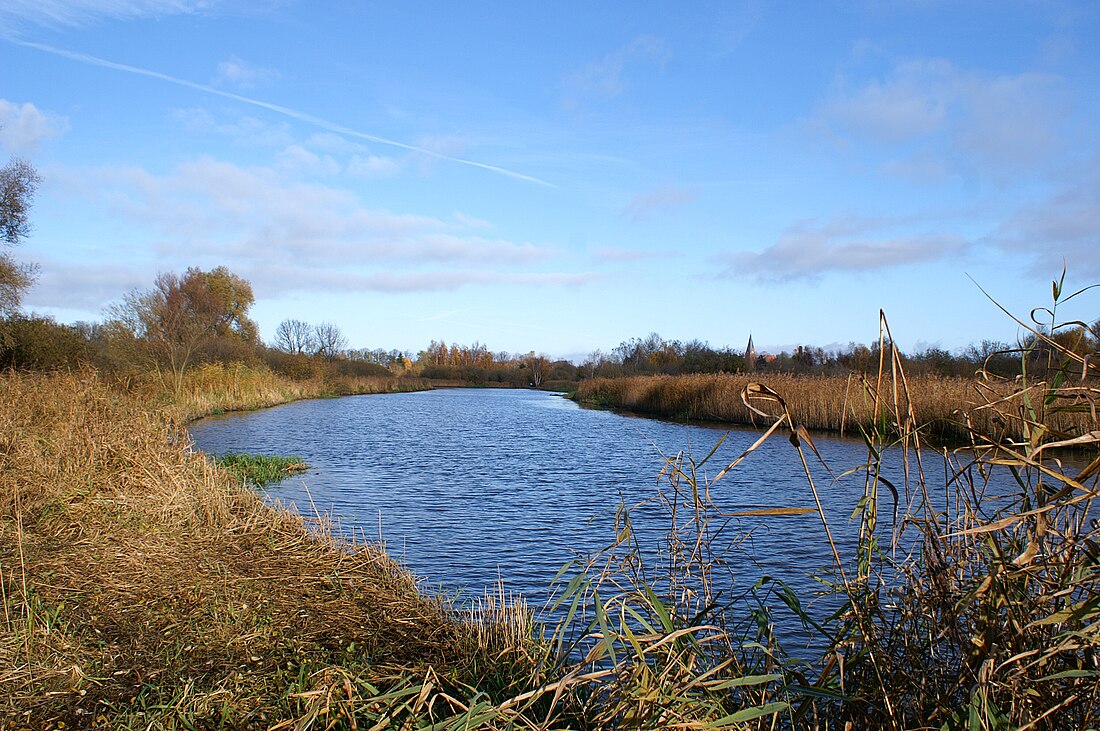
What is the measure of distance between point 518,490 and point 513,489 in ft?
0.42

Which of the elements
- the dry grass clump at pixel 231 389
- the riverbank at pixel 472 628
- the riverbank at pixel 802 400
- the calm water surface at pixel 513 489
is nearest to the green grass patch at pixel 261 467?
the calm water surface at pixel 513 489

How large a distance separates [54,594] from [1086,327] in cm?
577

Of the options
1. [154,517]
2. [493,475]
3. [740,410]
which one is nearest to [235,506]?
[154,517]

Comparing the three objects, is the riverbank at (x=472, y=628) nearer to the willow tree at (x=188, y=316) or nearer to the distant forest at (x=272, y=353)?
the distant forest at (x=272, y=353)

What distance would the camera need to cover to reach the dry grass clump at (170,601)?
3.64m

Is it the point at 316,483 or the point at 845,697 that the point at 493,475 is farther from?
→ the point at 845,697

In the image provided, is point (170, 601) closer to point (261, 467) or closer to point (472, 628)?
point (472, 628)

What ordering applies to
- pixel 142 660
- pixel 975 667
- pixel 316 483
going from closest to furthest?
pixel 975 667 < pixel 142 660 < pixel 316 483

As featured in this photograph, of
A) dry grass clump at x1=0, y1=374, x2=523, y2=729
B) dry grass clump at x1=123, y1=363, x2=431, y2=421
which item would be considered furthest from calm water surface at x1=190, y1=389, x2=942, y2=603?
dry grass clump at x1=123, y1=363, x2=431, y2=421

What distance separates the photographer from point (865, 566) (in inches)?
118

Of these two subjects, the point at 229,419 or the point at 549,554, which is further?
the point at 229,419

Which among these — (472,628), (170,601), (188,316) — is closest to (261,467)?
(170,601)

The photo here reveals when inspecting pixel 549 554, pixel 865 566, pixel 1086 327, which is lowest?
pixel 549 554

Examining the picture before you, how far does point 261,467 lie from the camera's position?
514 inches
